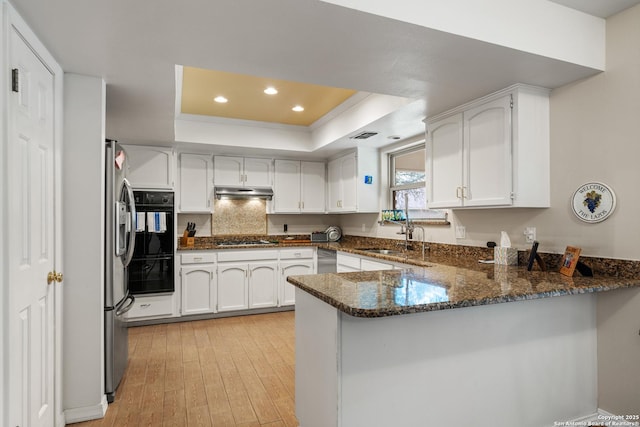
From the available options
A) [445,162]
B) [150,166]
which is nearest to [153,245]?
[150,166]

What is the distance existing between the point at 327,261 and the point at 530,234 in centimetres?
263

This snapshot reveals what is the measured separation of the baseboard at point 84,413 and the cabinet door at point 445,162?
9.28ft

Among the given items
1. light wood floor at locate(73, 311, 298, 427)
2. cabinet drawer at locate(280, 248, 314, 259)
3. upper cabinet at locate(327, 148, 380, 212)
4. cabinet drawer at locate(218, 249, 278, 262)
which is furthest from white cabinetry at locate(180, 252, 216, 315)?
upper cabinet at locate(327, 148, 380, 212)

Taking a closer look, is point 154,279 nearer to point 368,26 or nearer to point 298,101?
point 298,101

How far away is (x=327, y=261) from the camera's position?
15.8 feet

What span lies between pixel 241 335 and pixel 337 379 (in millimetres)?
2546

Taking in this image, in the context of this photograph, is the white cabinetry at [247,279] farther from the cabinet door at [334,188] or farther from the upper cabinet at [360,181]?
the upper cabinet at [360,181]

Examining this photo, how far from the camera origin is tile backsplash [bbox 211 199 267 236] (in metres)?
5.24

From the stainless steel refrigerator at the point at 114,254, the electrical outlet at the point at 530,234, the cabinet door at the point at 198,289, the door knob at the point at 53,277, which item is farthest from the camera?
the cabinet door at the point at 198,289

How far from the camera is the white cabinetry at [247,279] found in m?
4.63

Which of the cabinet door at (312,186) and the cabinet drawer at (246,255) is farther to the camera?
the cabinet door at (312,186)

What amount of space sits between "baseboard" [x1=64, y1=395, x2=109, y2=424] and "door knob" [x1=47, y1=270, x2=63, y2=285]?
2.73 ft

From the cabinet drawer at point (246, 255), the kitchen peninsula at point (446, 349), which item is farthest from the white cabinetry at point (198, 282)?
the kitchen peninsula at point (446, 349)

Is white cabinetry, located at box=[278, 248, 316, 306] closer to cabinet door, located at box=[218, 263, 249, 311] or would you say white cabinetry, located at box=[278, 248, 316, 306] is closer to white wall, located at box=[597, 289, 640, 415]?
cabinet door, located at box=[218, 263, 249, 311]
